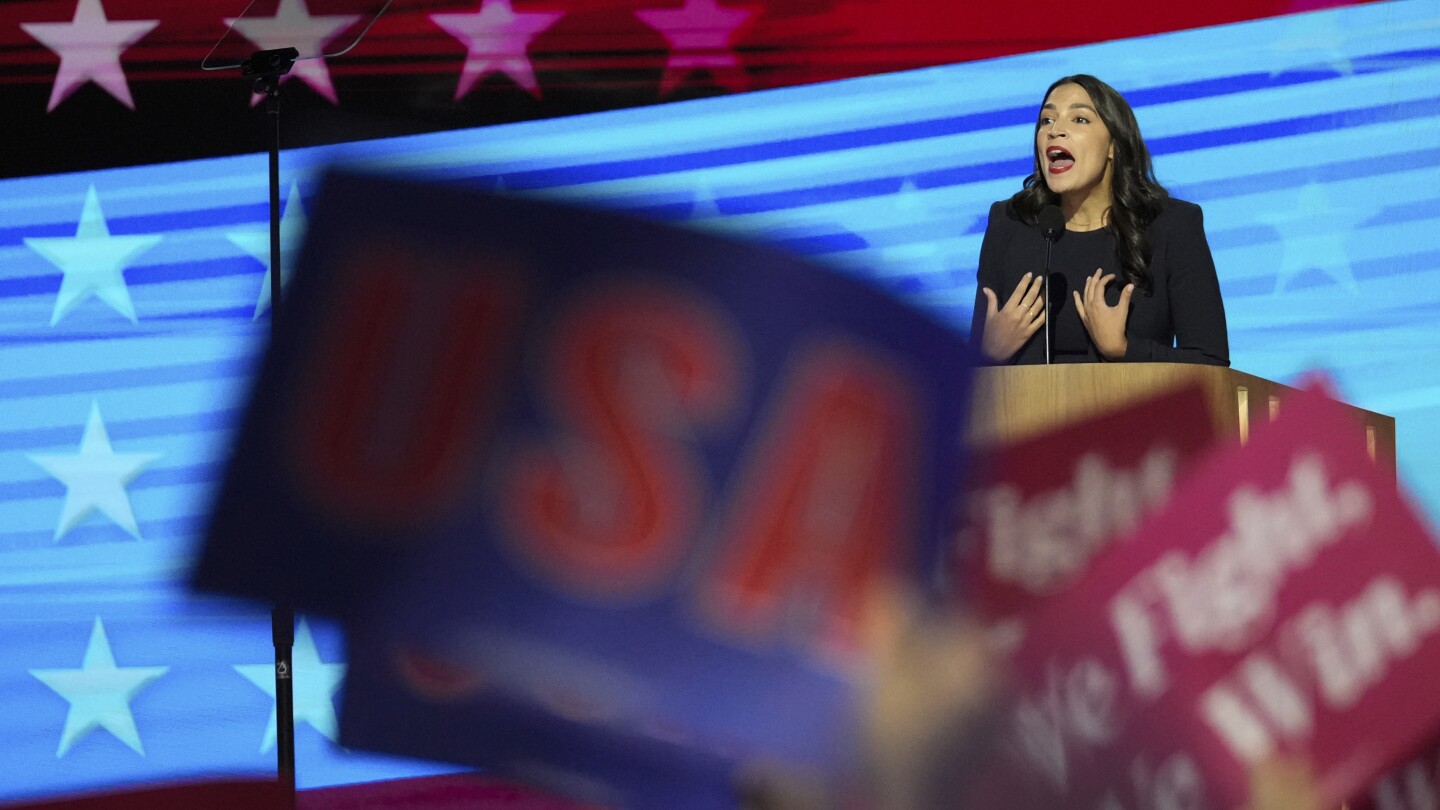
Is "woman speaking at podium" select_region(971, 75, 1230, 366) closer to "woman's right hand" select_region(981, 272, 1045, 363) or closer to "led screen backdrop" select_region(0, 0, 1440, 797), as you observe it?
"woman's right hand" select_region(981, 272, 1045, 363)

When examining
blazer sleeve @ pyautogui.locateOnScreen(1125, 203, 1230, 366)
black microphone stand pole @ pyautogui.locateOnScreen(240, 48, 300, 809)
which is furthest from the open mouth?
black microphone stand pole @ pyautogui.locateOnScreen(240, 48, 300, 809)

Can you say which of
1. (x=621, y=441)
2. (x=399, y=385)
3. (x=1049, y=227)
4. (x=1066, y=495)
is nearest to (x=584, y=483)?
(x=621, y=441)

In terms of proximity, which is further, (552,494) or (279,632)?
(279,632)

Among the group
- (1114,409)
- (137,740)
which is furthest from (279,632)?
(1114,409)

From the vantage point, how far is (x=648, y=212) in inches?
107

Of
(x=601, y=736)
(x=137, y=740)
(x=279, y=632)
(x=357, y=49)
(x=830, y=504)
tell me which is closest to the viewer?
(x=601, y=736)

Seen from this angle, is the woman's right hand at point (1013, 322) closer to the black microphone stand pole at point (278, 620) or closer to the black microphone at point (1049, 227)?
the black microphone at point (1049, 227)

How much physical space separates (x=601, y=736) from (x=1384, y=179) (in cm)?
220

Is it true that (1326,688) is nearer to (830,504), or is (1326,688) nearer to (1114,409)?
(1114,409)

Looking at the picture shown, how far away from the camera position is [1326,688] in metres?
1.32

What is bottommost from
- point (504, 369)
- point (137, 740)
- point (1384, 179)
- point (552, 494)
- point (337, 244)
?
point (137, 740)

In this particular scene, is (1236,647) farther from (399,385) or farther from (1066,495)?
(399,385)

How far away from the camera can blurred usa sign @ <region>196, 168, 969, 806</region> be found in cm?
131

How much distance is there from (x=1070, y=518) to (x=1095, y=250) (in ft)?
1.80
